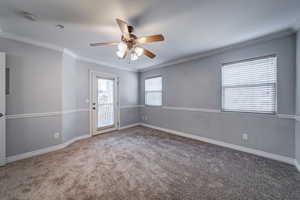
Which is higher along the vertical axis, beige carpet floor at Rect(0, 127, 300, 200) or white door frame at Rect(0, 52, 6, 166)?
white door frame at Rect(0, 52, 6, 166)

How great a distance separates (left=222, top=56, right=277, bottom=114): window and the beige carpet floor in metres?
1.08

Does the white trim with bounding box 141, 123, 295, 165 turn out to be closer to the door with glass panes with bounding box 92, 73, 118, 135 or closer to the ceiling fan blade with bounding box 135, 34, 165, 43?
the door with glass panes with bounding box 92, 73, 118, 135

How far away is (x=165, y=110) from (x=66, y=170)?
321 centimetres

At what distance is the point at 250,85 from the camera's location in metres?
2.58

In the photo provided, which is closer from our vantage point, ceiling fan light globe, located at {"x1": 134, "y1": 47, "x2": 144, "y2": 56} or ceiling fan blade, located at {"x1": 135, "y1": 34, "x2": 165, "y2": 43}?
ceiling fan blade, located at {"x1": 135, "y1": 34, "x2": 165, "y2": 43}

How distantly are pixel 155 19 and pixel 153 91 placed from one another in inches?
123

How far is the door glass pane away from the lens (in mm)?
4062

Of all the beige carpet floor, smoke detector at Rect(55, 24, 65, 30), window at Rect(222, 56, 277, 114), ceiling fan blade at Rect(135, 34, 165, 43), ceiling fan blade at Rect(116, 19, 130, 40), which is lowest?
the beige carpet floor

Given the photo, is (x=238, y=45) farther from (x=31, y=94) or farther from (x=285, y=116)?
(x=31, y=94)

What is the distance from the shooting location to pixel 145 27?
2.04m

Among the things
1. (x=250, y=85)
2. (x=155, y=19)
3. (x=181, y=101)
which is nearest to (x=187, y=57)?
(x=181, y=101)

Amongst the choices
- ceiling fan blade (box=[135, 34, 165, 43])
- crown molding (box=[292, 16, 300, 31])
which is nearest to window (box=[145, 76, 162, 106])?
ceiling fan blade (box=[135, 34, 165, 43])

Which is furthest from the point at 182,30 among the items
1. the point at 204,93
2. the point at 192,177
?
the point at 192,177

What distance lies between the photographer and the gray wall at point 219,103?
2.21 meters
